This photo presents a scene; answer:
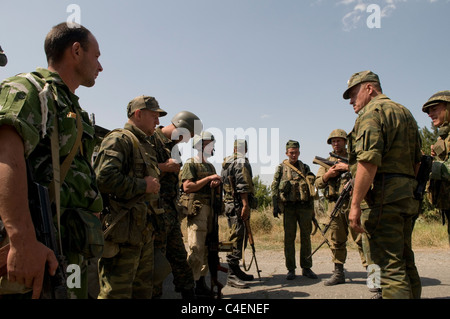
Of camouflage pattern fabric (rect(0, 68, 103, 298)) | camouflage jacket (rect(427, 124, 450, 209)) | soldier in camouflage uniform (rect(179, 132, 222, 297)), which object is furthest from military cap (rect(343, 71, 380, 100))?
camouflage pattern fabric (rect(0, 68, 103, 298))

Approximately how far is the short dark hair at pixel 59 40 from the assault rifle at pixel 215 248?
11.2 ft

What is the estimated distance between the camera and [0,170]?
4.75 feet

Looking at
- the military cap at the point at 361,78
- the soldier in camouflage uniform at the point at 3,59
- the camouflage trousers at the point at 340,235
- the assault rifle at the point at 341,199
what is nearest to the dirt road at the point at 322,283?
the camouflage trousers at the point at 340,235

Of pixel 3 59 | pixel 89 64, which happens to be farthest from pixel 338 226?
pixel 3 59

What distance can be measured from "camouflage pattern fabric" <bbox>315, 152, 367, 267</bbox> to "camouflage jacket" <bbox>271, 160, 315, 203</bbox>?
0.31 meters

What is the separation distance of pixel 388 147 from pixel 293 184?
3240 mm

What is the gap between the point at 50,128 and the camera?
5.64 ft

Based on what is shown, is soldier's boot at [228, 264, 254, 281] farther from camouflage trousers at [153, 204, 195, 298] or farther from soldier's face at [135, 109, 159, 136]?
soldier's face at [135, 109, 159, 136]

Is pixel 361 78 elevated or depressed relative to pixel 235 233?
elevated

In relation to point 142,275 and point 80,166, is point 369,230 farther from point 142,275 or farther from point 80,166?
point 80,166

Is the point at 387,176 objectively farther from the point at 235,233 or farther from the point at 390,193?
the point at 235,233

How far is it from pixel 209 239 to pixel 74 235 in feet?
10.7
